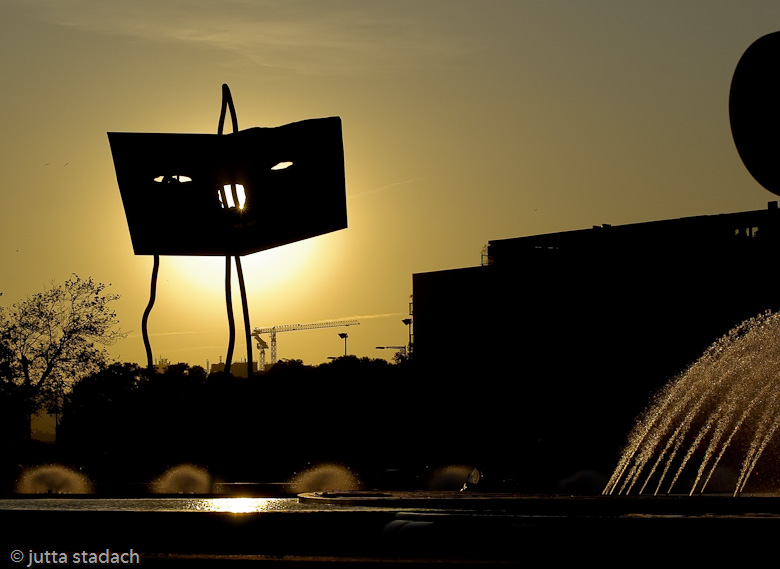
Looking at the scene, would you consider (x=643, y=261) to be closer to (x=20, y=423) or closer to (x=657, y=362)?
(x=657, y=362)

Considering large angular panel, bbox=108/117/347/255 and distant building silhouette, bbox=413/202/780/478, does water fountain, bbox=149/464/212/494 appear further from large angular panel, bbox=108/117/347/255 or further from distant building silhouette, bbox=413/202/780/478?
distant building silhouette, bbox=413/202/780/478

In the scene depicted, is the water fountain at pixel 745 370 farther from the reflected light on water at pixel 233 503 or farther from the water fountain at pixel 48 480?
the water fountain at pixel 48 480

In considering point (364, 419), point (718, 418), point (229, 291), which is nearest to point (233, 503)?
point (229, 291)

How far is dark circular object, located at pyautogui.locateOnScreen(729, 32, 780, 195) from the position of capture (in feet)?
42.9

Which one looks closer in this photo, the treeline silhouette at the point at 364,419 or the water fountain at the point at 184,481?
the water fountain at the point at 184,481

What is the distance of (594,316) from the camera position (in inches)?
2569

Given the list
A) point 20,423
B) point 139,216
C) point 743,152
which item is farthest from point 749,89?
point 20,423

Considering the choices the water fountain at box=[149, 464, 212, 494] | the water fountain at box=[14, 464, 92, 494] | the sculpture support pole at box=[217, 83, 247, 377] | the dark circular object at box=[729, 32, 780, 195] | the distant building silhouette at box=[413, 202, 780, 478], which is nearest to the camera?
the dark circular object at box=[729, 32, 780, 195]

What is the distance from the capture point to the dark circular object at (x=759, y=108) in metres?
13.1

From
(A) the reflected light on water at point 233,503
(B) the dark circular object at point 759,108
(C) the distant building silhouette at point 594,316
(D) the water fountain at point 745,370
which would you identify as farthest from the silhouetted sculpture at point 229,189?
(C) the distant building silhouette at point 594,316

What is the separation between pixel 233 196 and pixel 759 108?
9.51m

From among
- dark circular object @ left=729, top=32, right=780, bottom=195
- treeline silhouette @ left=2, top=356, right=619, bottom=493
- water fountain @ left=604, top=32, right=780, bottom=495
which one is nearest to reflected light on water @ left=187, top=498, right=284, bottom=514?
water fountain @ left=604, top=32, right=780, bottom=495

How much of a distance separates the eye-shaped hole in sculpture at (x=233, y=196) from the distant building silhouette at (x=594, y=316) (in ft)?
135

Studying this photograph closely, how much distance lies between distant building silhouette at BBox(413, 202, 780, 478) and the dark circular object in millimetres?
45267
